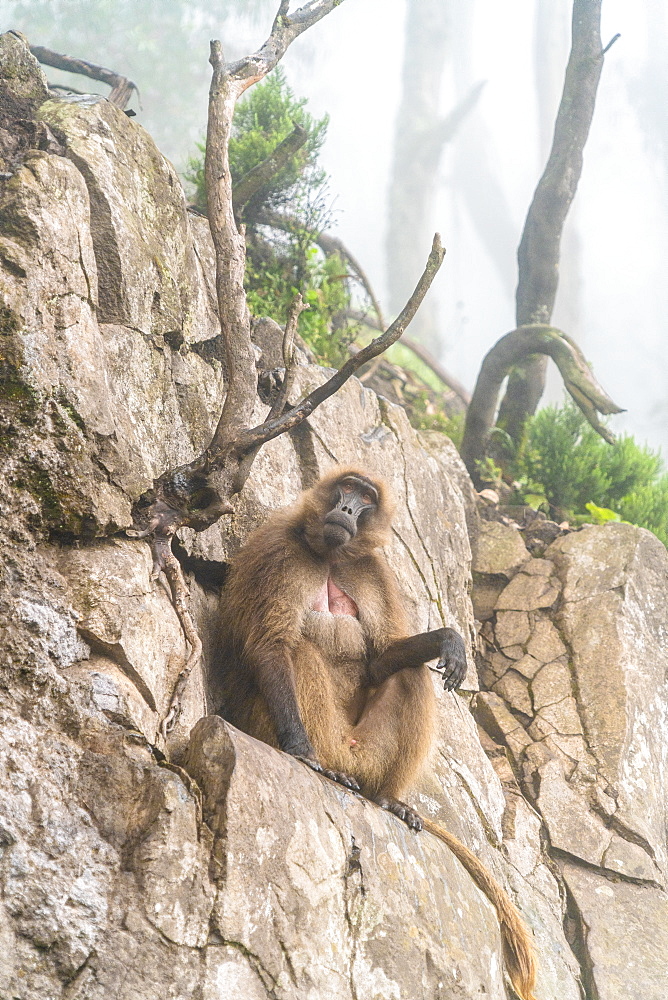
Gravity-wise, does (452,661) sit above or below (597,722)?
below

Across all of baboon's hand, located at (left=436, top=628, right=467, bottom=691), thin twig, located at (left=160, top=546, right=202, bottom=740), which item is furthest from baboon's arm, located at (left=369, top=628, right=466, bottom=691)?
thin twig, located at (left=160, top=546, right=202, bottom=740)

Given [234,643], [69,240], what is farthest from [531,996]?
[69,240]

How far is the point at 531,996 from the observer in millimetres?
4328

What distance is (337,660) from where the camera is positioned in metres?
4.69

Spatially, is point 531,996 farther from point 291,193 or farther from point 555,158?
point 555,158

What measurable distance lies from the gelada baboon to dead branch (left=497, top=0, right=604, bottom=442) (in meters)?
6.30

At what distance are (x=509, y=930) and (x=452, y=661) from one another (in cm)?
140

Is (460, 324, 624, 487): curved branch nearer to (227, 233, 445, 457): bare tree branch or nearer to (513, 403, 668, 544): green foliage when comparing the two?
(513, 403, 668, 544): green foliage

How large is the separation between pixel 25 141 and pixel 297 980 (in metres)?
4.15

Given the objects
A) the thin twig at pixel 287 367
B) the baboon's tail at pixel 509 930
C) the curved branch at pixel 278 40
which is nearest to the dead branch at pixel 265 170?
the curved branch at pixel 278 40

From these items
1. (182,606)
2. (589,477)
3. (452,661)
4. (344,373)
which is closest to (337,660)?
(452,661)

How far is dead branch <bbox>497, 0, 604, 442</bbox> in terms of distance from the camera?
10.8 meters

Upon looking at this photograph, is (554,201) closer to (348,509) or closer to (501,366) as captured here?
(501,366)

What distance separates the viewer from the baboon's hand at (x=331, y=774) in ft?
12.8
